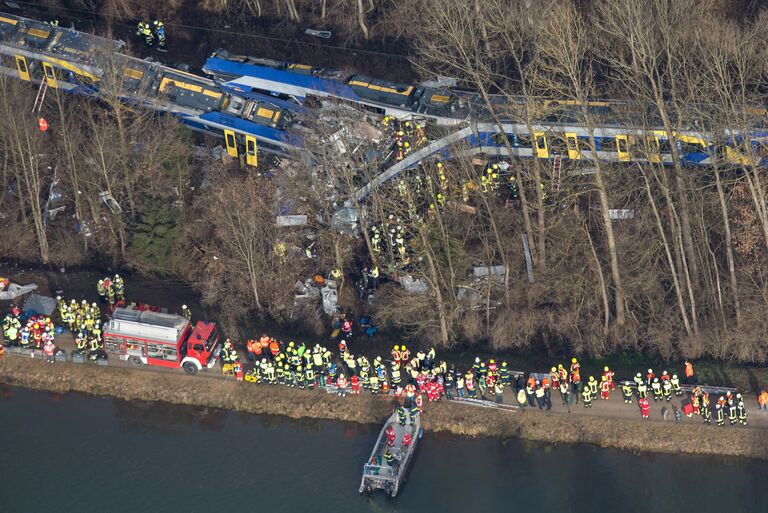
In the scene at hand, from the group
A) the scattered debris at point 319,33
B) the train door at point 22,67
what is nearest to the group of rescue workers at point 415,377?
the train door at point 22,67

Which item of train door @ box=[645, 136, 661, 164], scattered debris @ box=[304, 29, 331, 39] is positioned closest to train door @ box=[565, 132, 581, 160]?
train door @ box=[645, 136, 661, 164]

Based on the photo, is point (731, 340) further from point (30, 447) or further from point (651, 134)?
point (30, 447)

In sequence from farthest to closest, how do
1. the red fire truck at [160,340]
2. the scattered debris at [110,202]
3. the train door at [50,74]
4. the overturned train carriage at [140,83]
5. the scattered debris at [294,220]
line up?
1. the train door at [50,74]
2. the overturned train carriage at [140,83]
3. the scattered debris at [110,202]
4. the scattered debris at [294,220]
5. the red fire truck at [160,340]

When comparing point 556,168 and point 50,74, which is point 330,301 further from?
point 50,74

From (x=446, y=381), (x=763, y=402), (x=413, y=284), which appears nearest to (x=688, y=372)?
(x=763, y=402)

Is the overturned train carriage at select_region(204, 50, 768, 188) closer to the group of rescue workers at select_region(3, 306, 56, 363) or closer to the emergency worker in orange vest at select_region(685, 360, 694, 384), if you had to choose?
the emergency worker in orange vest at select_region(685, 360, 694, 384)

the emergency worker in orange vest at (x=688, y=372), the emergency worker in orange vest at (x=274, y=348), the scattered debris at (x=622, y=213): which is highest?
the scattered debris at (x=622, y=213)

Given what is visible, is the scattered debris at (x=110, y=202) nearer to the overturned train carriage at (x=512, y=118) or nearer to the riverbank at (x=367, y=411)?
the overturned train carriage at (x=512, y=118)
